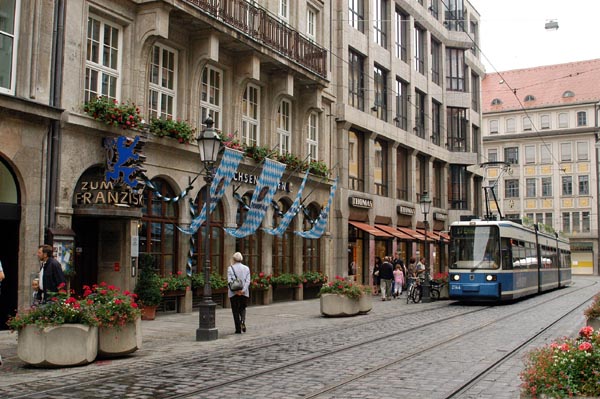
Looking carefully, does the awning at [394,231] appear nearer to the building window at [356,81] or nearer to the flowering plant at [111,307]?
the building window at [356,81]

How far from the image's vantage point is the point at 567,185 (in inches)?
3071

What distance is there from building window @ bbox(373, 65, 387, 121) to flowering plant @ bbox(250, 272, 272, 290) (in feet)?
45.5

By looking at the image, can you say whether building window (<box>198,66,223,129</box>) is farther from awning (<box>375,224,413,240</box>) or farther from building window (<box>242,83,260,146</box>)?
awning (<box>375,224,413,240</box>)

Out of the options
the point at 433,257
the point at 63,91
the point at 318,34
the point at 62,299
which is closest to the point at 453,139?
the point at 433,257

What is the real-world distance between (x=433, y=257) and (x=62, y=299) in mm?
34245

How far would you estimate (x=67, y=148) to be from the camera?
15.7 metres

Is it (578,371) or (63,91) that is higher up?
(63,91)

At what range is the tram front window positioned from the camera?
77.2 ft

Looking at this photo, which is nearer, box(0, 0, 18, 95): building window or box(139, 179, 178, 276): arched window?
box(0, 0, 18, 95): building window

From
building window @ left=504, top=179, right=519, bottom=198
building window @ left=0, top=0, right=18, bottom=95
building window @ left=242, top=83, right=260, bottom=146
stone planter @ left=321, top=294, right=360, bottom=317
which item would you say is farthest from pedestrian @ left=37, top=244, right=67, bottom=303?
building window @ left=504, top=179, right=519, bottom=198

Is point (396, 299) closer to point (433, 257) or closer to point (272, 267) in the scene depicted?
point (272, 267)

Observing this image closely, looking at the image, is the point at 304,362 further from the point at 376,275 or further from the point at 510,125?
the point at 510,125

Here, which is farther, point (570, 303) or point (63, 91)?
point (570, 303)

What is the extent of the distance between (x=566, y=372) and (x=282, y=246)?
19.6m
